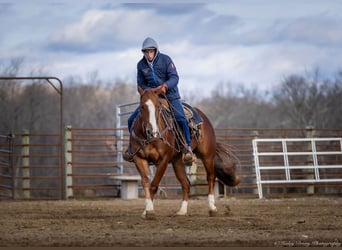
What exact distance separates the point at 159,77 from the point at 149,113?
98 cm

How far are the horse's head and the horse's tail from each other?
8.36 feet

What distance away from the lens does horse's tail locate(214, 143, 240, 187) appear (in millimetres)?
11367

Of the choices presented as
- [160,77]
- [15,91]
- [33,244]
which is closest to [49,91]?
[15,91]

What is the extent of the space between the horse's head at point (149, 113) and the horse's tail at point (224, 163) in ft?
8.36

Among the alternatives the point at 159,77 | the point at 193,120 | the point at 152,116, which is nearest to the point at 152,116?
the point at 152,116

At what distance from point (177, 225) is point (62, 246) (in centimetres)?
221

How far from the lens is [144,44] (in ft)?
31.3

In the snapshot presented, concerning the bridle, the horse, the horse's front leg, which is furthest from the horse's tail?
the horse's front leg

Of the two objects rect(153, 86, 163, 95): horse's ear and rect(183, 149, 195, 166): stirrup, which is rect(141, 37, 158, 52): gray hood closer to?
rect(153, 86, 163, 95): horse's ear

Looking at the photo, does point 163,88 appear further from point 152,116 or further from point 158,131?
point 158,131

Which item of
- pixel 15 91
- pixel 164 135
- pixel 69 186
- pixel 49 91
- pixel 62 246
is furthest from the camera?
pixel 49 91

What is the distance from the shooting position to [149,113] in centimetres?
895

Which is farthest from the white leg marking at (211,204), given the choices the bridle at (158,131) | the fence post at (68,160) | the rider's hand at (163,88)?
the fence post at (68,160)

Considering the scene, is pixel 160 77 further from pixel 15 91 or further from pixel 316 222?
pixel 15 91
